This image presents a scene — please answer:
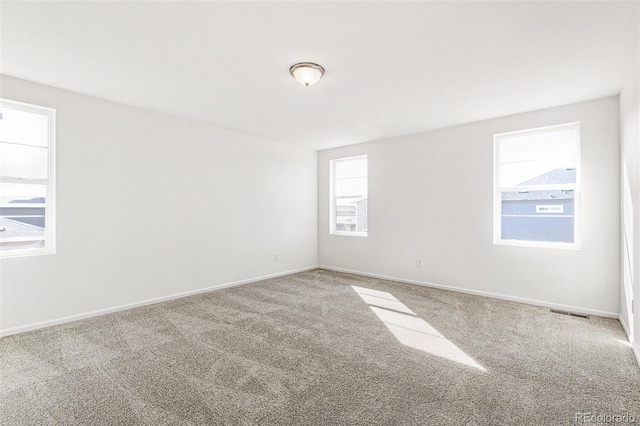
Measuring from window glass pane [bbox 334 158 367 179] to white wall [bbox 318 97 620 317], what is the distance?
0.21m

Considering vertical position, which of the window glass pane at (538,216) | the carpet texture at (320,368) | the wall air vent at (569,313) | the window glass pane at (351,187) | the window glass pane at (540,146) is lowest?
the carpet texture at (320,368)

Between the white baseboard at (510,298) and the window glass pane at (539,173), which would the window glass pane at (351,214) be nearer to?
the white baseboard at (510,298)

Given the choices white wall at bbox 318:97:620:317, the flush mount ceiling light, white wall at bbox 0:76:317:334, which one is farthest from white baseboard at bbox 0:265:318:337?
the flush mount ceiling light

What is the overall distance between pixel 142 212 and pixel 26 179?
45.3 inches

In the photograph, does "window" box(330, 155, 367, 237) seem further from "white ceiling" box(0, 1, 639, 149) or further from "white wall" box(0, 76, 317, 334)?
"white ceiling" box(0, 1, 639, 149)

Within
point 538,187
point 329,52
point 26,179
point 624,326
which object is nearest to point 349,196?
point 538,187

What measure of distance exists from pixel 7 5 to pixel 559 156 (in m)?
5.55

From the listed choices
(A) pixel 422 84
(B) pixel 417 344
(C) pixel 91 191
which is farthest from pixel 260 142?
(B) pixel 417 344

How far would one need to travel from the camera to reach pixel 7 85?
3.03 metres

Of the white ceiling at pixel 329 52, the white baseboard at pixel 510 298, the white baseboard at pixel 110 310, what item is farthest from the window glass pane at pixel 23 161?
the white baseboard at pixel 510 298

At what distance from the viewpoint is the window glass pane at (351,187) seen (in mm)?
5988

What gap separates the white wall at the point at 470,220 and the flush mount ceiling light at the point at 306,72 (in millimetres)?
2782

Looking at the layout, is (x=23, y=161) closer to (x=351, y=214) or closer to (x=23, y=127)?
(x=23, y=127)

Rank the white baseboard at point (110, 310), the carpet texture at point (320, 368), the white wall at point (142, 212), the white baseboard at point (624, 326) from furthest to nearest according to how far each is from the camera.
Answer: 1. the white wall at point (142, 212)
2. the white baseboard at point (110, 310)
3. the white baseboard at point (624, 326)
4. the carpet texture at point (320, 368)
